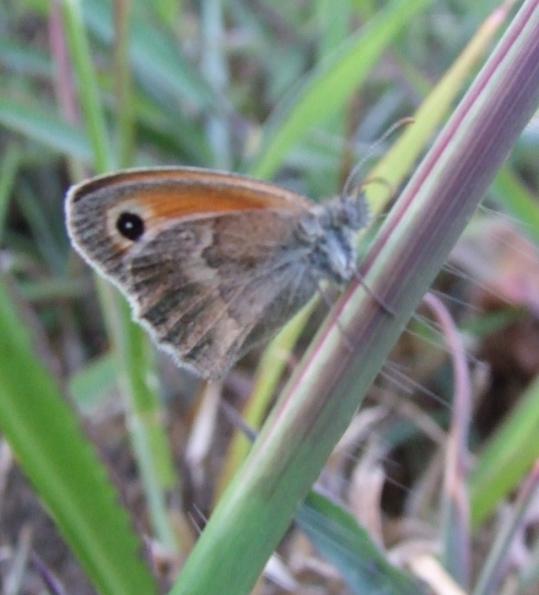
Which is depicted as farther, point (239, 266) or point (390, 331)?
point (239, 266)

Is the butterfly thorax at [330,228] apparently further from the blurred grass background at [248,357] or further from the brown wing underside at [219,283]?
the blurred grass background at [248,357]

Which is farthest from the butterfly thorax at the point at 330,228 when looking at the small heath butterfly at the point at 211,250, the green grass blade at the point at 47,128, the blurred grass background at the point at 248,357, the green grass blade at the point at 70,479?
the green grass blade at the point at 47,128

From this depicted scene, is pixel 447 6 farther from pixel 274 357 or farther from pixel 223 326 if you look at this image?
pixel 223 326

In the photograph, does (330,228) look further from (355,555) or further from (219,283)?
(355,555)

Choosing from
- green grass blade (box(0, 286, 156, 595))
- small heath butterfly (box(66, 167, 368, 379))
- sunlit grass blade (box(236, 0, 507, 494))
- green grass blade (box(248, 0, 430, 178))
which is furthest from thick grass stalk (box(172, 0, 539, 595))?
green grass blade (box(248, 0, 430, 178))

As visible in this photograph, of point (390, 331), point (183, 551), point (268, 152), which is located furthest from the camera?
point (268, 152)

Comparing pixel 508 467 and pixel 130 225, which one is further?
pixel 508 467

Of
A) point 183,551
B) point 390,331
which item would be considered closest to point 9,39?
point 183,551

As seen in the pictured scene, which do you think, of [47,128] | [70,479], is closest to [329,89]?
[47,128]
